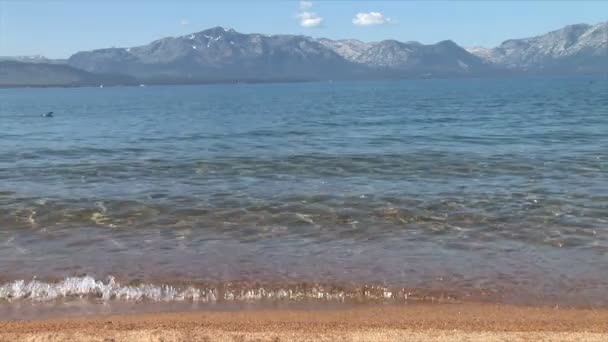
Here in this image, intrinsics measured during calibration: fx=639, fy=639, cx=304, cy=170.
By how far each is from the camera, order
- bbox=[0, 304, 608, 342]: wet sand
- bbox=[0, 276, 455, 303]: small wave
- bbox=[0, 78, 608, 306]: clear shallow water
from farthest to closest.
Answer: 1. bbox=[0, 78, 608, 306]: clear shallow water
2. bbox=[0, 276, 455, 303]: small wave
3. bbox=[0, 304, 608, 342]: wet sand

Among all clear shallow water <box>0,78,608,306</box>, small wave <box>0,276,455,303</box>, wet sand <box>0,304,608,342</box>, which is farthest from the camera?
clear shallow water <box>0,78,608,306</box>

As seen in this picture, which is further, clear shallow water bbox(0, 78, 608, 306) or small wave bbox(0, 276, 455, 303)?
clear shallow water bbox(0, 78, 608, 306)

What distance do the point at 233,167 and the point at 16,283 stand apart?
58.9 ft

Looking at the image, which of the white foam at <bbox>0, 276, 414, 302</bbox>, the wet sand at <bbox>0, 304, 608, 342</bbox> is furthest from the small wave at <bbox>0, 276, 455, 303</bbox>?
the wet sand at <bbox>0, 304, 608, 342</bbox>

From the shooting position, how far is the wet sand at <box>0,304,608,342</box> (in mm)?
9773

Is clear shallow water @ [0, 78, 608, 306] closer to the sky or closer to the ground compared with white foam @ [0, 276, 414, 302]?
closer to the ground

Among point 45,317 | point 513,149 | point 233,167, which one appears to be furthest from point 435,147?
point 45,317

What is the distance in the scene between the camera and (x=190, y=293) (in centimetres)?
1260

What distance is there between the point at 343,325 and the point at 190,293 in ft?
11.6

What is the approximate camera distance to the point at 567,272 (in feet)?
44.8

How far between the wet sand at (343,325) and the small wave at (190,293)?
2.15ft

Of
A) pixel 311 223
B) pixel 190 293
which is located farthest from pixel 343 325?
pixel 311 223

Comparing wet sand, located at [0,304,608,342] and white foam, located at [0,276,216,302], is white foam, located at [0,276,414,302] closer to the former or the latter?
white foam, located at [0,276,216,302]

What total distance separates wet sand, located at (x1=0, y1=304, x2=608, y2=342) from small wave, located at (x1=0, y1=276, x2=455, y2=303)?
2.15 feet
